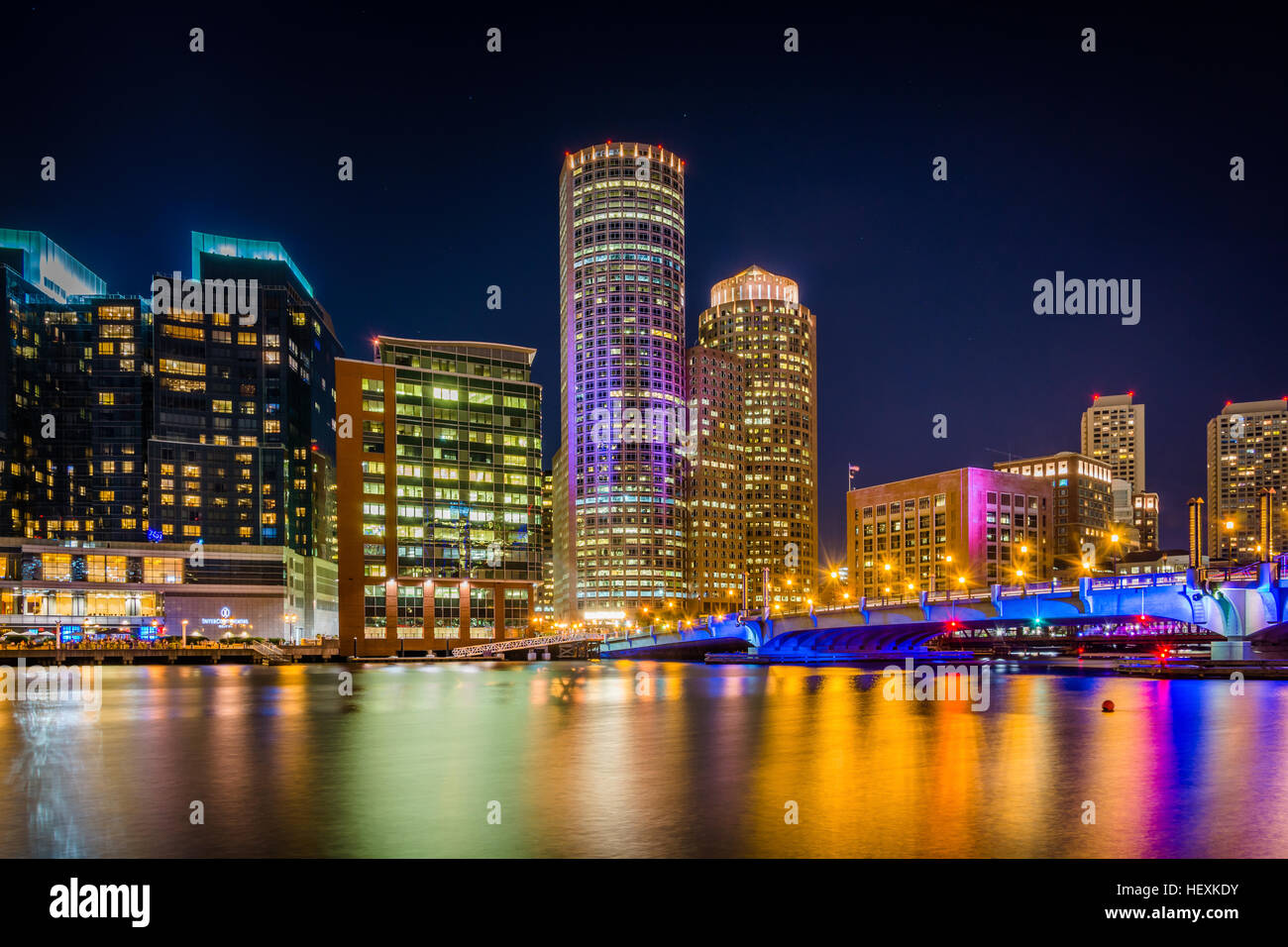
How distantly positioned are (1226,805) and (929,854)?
28.5ft

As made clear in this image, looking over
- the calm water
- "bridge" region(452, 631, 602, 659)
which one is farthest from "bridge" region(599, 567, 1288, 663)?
the calm water

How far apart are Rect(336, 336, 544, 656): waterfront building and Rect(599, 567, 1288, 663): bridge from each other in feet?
99.8

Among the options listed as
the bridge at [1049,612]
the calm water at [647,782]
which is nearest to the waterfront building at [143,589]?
the bridge at [1049,612]

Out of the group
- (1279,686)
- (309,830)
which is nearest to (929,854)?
(309,830)

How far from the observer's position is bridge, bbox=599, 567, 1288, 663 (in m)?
75.5

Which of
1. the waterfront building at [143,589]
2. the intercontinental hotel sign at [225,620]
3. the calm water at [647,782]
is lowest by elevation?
the intercontinental hotel sign at [225,620]

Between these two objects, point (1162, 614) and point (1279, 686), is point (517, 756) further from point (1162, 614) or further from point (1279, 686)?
point (1162, 614)

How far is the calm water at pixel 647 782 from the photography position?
15727 millimetres

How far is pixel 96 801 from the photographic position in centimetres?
1981

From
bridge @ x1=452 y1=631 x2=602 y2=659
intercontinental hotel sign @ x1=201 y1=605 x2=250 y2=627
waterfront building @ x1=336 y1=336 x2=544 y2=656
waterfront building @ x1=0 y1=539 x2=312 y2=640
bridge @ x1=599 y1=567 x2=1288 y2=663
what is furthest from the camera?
intercontinental hotel sign @ x1=201 y1=605 x2=250 y2=627

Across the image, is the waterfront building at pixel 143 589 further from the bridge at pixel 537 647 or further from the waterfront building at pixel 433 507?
the bridge at pixel 537 647

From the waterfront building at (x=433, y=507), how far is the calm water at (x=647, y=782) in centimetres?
Result: 10263

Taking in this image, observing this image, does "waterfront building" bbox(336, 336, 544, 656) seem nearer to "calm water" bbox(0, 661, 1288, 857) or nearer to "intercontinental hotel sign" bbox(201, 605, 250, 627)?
"intercontinental hotel sign" bbox(201, 605, 250, 627)

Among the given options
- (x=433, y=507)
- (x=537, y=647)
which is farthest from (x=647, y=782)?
(x=433, y=507)
